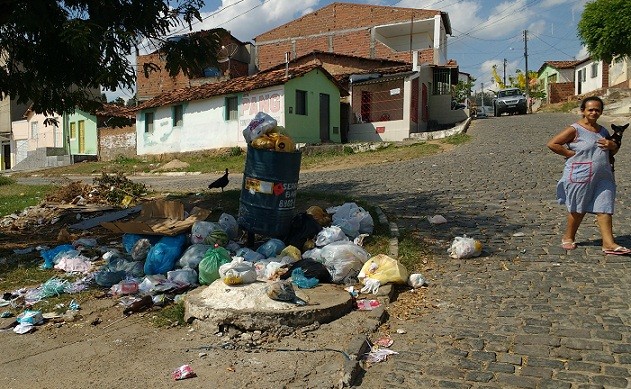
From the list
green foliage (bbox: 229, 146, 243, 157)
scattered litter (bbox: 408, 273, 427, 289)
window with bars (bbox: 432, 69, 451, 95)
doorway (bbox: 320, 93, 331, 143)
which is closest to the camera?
scattered litter (bbox: 408, 273, 427, 289)

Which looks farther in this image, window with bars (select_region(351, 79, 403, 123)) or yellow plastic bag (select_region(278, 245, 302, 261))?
window with bars (select_region(351, 79, 403, 123))

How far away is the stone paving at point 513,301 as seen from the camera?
3.28 metres

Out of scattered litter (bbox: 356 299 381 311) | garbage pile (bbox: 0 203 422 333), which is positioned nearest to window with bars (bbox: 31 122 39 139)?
garbage pile (bbox: 0 203 422 333)

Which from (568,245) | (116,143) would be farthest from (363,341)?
(116,143)

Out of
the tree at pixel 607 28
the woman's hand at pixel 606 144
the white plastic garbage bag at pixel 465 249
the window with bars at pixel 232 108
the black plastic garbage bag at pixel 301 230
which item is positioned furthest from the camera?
the tree at pixel 607 28

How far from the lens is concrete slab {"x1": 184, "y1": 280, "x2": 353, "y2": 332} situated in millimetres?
4020

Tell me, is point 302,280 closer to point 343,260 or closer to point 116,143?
point 343,260

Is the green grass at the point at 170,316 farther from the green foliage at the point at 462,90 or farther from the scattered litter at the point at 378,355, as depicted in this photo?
the green foliage at the point at 462,90

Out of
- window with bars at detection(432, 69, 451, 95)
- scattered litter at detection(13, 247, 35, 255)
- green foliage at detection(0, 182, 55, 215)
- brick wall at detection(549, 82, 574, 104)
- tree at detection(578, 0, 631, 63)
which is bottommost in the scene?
scattered litter at detection(13, 247, 35, 255)

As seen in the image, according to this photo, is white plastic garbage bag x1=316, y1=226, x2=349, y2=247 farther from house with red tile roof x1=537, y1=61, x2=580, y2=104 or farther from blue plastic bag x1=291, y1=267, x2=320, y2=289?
house with red tile roof x1=537, y1=61, x2=580, y2=104

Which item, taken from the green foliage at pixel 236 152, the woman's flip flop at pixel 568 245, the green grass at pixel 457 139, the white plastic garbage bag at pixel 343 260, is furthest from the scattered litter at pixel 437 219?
the green foliage at pixel 236 152

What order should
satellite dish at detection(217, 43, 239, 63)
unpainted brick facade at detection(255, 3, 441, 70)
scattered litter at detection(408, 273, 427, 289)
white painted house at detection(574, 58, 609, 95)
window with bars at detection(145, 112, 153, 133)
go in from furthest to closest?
1. white painted house at detection(574, 58, 609, 95)
2. satellite dish at detection(217, 43, 239, 63)
3. unpainted brick facade at detection(255, 3, 441, 70)
4. window with bars at detection(145, 112, 153, 133)
5. scattered litter at detection(408, 273, 427, 289)

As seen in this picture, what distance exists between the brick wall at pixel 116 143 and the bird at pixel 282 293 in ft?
87.7

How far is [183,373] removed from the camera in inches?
135
